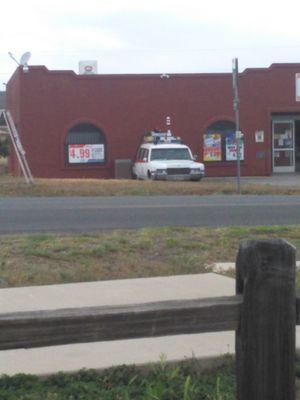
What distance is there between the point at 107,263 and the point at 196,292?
1.70 m

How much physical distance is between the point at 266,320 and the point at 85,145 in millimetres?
33138

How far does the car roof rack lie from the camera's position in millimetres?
33969

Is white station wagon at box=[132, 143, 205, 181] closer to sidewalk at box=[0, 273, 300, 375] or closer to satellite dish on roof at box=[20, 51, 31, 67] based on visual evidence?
satellite dish on roof at box=[20, 51, 31, 67]

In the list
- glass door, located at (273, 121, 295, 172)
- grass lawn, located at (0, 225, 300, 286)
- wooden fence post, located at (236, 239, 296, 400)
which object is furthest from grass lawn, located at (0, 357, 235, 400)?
glass door, located at (273, 121, 295, 172)

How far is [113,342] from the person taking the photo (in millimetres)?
6199

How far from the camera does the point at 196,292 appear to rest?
8.01 m

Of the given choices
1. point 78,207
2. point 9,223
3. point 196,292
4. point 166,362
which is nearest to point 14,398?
point 166,362

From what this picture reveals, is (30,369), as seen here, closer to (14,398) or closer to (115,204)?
(14,398)

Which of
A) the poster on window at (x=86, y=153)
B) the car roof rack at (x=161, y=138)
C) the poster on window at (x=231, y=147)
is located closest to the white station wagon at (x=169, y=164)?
the car roof rack at (x=161, y=138)

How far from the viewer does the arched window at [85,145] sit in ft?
119

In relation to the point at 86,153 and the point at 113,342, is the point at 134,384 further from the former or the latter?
the point at 86,153

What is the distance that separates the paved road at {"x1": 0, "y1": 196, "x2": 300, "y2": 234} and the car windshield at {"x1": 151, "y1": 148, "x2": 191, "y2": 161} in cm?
1356

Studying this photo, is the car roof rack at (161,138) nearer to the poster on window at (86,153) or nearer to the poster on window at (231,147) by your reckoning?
the poster on window at (86,153)

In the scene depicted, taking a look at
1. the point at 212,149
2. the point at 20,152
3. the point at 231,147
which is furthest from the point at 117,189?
the point at 231,147
